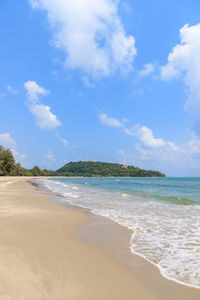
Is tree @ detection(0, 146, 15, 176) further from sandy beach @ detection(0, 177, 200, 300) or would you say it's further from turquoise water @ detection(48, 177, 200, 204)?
sandy beach @ detection(0, 177, 200, 300)

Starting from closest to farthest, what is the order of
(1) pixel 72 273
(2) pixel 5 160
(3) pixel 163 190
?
(1) pixel 72 273, (3) pixel 163 190, (2) pixel 5 160

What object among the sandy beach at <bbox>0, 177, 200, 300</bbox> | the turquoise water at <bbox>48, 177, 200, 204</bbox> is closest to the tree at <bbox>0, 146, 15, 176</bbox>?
the turquoise water at <bbox>48, 177, 200, 204</bbox>

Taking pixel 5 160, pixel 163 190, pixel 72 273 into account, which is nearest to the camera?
pixel 72 273

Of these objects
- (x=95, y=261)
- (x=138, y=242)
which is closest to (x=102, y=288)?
(x=95, y=261)

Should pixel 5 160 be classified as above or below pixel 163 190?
above

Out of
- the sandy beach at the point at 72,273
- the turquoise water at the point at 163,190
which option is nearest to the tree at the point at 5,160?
the turquoise water at the point at 163,190

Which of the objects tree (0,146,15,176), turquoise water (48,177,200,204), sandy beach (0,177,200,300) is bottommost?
turquoise water (48,177,200,204)

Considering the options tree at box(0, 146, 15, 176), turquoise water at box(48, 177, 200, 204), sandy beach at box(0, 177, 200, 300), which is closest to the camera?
sandy beach at box(0, 177, 200, 300)

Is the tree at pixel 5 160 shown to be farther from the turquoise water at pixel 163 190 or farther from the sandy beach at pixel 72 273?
the sandy beach at pixel 72 273

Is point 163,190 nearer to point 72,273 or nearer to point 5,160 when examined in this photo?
point 72,273

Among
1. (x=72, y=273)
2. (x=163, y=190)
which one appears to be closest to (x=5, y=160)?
(x=163, y=190)

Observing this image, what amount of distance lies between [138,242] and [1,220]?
4737 millimetres

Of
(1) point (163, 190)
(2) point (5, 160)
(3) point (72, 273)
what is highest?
(2) point (5, 160)

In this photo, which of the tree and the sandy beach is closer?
the sandy beach
